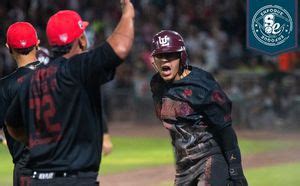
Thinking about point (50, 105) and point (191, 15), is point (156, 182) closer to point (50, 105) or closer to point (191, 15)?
point (50, 105)

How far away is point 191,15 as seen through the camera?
25547mm

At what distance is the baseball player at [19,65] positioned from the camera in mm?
6277

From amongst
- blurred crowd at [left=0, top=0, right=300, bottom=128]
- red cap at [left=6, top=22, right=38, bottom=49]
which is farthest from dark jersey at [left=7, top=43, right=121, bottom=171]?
blurred crowd at [left=0, top=0, right=300, bottom=128]

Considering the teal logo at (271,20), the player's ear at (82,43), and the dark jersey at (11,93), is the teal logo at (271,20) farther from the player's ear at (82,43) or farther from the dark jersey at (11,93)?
the player's ear at (82,43)

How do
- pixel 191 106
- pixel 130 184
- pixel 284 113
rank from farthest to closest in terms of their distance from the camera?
1. pixel 284 113
2. pixel 130 184
3. pixel 191 106

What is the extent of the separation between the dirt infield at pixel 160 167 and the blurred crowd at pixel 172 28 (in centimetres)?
132

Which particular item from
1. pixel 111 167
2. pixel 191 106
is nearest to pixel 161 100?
pixel 191 106

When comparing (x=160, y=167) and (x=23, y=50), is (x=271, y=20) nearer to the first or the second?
(x=160, y=167)

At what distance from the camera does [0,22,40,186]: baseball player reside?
20.6 ft

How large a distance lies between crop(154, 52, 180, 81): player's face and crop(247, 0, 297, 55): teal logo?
14.6 feet

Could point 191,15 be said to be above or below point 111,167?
above

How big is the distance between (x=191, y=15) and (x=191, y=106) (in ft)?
62.4

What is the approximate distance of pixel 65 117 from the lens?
5.14m

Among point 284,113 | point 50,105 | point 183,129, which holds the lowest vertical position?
point 284,113
